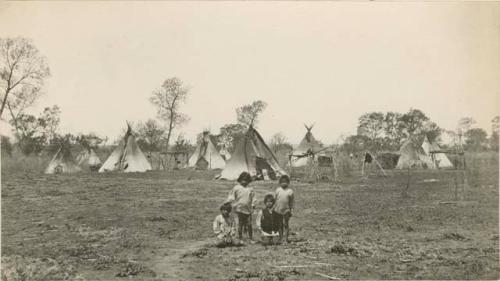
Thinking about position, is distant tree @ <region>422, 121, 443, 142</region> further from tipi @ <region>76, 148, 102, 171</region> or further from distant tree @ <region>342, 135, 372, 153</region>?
tipi @ <region>76, 148, 102, 171</region>

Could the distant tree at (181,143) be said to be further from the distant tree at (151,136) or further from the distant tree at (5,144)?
the distant tree at (5,144)

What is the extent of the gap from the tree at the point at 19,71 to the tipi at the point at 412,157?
20.6 metres

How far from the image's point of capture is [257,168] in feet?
54.1

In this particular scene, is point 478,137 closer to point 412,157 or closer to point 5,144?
point 5,144

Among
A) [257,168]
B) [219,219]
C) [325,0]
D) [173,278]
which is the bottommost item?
[173,278]

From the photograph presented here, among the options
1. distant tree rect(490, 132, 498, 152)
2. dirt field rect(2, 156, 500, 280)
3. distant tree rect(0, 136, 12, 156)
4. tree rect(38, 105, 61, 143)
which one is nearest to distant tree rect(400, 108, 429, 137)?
distant tree rect(490, 132, 498, 152)

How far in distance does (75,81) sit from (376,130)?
19089mm

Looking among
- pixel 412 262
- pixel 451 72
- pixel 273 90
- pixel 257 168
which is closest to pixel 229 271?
pixel 412 262

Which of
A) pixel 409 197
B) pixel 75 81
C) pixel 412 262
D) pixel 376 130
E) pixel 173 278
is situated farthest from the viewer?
pixel 376 130

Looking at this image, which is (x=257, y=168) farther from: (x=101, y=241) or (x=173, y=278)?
(x=173, y=278)

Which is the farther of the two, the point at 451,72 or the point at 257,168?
the point at 257,168

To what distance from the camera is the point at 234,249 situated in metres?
7.32

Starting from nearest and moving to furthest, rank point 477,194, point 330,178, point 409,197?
point 477,194 → point 409,197 → point 330,178

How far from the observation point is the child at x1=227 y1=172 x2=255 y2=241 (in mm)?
7574
